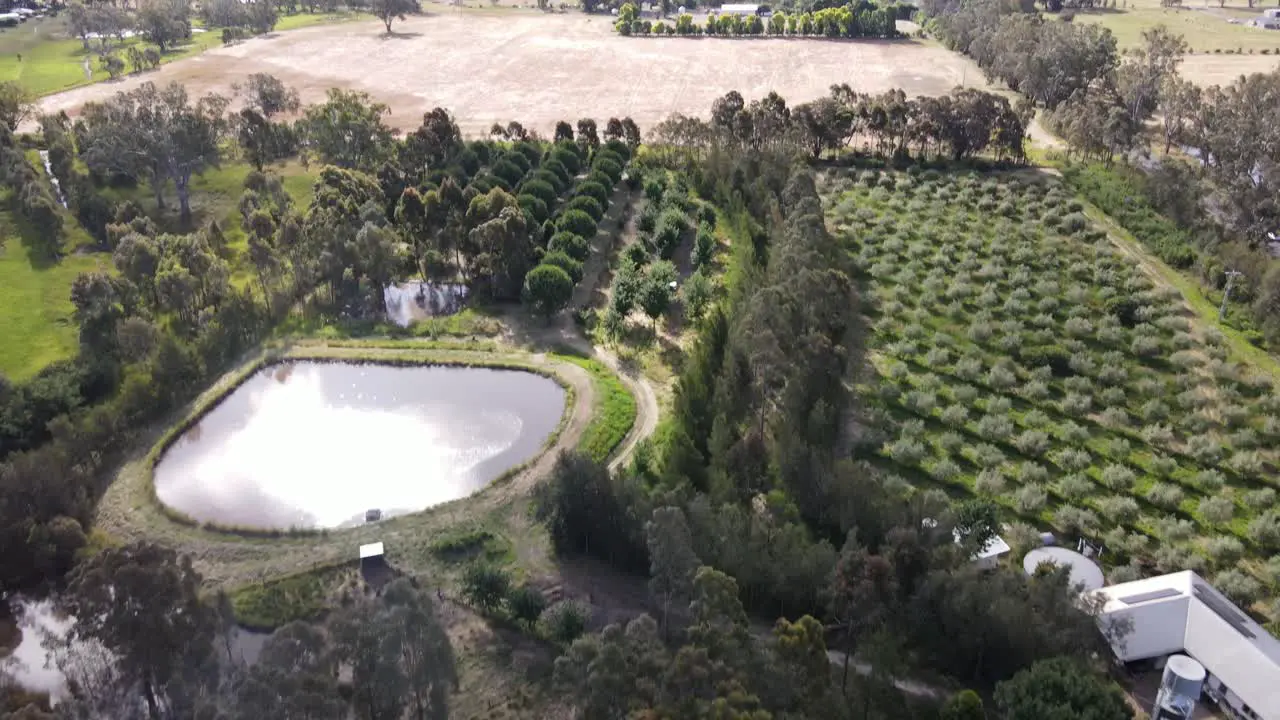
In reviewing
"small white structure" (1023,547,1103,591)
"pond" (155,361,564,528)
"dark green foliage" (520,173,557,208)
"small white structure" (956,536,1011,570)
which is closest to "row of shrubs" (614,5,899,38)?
"dark green foliage" (520,173,557,208)

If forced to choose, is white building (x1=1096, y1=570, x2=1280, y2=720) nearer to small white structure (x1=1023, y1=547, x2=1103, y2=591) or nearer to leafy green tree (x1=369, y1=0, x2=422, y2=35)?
small white structure (x1=1023, y1=547, x2=1103, y2=591)

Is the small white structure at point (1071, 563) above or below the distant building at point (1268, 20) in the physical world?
below

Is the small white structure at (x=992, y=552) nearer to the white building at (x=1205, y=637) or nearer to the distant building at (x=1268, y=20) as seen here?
the white building at (x=1205, y=637)

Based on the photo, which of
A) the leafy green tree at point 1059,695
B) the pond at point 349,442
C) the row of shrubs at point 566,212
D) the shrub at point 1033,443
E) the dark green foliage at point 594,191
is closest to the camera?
the leafy green tree at point 1059,695

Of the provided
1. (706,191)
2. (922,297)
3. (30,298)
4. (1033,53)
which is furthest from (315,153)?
(1033,53)

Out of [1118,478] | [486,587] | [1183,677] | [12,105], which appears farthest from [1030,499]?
[12,105]

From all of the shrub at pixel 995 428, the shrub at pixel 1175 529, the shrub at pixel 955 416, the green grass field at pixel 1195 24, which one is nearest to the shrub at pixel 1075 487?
the shrub at pixel 1175 529
